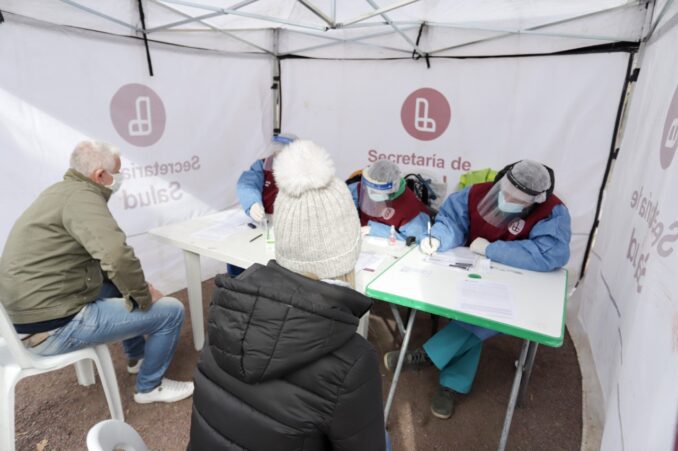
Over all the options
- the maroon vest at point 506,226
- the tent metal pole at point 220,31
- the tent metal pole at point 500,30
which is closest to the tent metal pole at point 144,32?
the tent metal pole at point 220,31

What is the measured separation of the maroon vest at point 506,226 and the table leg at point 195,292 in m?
1.70

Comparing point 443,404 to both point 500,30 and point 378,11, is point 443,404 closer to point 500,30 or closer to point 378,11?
point 378,11

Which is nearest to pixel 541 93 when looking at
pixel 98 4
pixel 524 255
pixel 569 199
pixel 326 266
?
pixel 569 199

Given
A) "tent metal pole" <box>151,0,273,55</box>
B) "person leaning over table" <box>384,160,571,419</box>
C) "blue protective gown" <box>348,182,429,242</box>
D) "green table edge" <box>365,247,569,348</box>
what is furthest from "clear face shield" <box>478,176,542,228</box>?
"tent metal pole" <box>151,0,273,55</box>

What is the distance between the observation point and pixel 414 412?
2.08m

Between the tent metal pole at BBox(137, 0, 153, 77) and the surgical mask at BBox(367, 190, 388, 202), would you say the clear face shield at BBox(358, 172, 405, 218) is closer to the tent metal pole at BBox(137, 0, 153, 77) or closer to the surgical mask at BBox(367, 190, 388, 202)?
the surgical mask at BBox(367, 190, 388, 202)

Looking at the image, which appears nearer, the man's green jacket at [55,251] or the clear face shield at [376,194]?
the man's green jacket at [55,251]

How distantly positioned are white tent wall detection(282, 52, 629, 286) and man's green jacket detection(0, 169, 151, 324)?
2.55 m

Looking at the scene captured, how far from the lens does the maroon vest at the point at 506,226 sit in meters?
2.08

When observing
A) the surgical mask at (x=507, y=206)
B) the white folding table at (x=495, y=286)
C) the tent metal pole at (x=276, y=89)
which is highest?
the tent metal pole at (x=276, y=89)

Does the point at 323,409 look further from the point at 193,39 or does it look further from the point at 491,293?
the point at 193,39

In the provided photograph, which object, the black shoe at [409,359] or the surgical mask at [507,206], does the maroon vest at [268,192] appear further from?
the surgical mask at [507,206]

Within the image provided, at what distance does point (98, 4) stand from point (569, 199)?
3495mm

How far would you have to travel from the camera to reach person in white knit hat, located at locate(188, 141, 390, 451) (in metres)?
0.79
